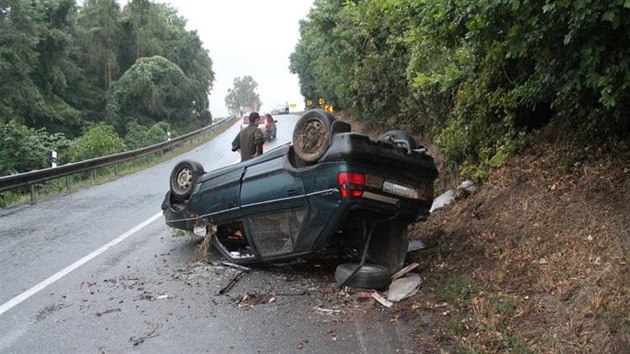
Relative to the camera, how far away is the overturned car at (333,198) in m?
5.45

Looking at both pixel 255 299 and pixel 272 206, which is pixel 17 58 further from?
pixel 255 299

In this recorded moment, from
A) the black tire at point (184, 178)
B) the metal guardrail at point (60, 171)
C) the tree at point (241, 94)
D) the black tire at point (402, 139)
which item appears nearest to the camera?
the black tire at point (402, 139)

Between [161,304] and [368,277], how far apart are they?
205 cm

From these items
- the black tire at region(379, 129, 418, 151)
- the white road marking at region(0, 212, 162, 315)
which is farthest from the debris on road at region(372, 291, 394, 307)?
the white road marking at region(0, 212, 162, 315)

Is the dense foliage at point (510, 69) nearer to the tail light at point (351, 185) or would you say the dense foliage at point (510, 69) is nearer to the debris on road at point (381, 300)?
the tail light at point (351, 185)

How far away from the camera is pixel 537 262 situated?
5.05 meters

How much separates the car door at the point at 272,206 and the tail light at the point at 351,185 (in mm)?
548

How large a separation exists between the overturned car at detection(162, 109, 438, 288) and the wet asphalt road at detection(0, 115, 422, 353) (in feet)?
1.35

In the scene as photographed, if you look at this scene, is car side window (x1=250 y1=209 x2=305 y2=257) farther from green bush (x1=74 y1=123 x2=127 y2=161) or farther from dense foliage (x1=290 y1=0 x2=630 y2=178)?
green bush (x1=74 y1=123 x2=127 y2=161)

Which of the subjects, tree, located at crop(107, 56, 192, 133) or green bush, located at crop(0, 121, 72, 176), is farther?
tree, located at crop(107, 56, 192, 133)

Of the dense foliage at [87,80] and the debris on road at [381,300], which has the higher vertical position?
the dense foliage at [87,80]

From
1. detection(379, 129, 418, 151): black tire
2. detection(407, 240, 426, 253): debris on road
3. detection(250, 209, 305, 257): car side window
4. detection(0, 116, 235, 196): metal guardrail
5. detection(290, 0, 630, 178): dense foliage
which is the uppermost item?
detection(290, 0, 630, 178): dense foliage

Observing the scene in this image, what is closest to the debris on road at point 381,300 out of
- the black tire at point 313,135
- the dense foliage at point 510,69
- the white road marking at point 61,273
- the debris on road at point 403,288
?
the debris on road at point 403,288

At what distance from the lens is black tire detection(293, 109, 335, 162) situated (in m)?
5.70
